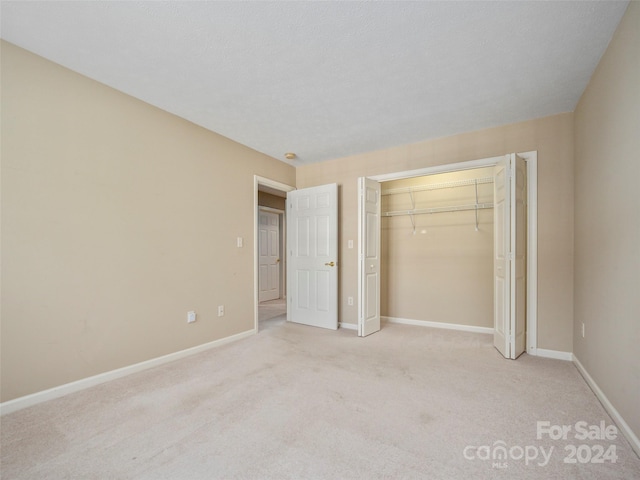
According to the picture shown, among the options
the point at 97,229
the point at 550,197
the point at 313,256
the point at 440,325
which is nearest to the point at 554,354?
the point at 440,325

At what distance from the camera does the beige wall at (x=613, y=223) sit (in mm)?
1639

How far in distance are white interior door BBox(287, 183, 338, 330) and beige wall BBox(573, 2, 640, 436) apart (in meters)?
2.71

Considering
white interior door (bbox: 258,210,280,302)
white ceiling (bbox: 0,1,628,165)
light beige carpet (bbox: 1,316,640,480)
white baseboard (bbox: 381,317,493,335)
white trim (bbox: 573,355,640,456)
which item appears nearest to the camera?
light beige carpet (bbox: 1,316,640,480)

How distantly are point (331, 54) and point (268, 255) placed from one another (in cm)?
531

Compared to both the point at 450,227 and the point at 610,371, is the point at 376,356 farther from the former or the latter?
the point at 450,227

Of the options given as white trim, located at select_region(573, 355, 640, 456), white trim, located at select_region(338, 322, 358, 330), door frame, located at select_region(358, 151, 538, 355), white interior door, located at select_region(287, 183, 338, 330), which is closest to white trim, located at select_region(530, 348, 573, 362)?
door frame, located at select_region(358, 151, 538, 355)

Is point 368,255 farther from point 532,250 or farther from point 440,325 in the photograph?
point 532,250

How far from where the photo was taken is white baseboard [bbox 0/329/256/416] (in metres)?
2.00

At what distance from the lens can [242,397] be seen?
2195 mm

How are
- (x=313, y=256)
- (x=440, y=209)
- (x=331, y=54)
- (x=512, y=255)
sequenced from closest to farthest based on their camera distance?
(x=331, y=54) → (x=512, y=255) → (x=440, y=209) → (x=313, y=256)

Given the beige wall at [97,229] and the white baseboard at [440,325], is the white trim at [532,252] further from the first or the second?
the beige wall at [97,229]

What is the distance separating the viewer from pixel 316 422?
1877 millimetres

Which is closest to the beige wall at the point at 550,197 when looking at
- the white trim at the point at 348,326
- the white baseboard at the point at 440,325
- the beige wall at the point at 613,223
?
the beige wall at the point at 613,223

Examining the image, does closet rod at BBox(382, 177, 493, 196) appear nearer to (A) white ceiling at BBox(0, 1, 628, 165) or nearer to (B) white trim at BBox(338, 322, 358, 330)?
(A) white ceiling at BBox(0, 1, 628, 165)
